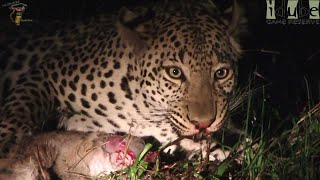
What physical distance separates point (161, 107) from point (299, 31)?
3.82 m

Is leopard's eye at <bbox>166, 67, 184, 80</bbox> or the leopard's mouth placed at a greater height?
leopard's eye at <bbox>166, 67, 184, 80</bbox>

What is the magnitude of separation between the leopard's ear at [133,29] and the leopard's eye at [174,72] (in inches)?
12.5

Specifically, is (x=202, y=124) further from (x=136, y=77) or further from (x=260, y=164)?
(x=136, y=77)

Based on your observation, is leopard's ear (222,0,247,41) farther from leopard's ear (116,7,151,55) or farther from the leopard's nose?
the leopard's nose

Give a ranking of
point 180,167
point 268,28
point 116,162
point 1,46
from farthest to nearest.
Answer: point 268,28 < point 1,46 < point 180,167 < point 116,162

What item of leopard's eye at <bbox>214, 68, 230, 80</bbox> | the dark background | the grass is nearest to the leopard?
leopard's eye at <bbox>214, 68, 230, 80</bbox>

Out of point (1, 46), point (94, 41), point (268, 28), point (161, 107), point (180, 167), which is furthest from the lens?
point (268, 28)

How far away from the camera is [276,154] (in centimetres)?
496

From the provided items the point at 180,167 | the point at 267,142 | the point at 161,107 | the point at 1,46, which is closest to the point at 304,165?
the point at 267,142

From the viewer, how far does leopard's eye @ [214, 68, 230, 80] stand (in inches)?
194

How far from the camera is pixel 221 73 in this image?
4957 mm

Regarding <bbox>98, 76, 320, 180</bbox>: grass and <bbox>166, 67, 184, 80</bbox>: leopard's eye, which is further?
<bbox>166, 67, 184, 80</bbox>: leopard's eye

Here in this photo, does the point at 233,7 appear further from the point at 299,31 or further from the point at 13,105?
the point at 299,31

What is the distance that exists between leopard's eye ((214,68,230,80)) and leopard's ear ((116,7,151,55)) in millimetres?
625
